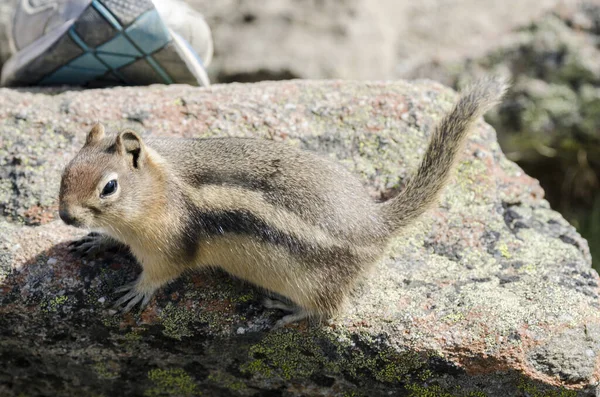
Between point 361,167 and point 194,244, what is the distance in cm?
133

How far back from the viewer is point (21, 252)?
405cm

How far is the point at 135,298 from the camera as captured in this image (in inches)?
151

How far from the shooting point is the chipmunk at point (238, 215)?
3635 mm

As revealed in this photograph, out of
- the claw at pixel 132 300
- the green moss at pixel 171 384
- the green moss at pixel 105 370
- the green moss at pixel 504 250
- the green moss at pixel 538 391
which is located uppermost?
the green moss at pixel 504 250

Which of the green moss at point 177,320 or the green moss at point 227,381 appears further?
the green moss at point 227,381

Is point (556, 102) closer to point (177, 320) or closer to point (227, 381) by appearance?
point (227, 381)

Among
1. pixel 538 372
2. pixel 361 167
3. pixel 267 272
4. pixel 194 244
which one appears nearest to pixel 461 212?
pixel 361 167

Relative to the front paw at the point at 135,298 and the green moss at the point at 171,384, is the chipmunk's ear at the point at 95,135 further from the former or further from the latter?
the green moss at the point at 171,384

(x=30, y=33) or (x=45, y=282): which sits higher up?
(x=30, y=33)

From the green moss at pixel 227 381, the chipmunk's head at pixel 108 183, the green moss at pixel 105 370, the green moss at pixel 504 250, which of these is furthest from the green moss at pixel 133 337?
the green moss at pixel 504 250

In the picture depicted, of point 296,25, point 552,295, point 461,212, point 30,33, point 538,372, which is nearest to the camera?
point 538,372

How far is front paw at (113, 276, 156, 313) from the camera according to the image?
383 cm

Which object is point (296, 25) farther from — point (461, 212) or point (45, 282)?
point (45, 282)

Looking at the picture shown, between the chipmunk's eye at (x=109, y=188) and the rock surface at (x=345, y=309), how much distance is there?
2.01 ft
